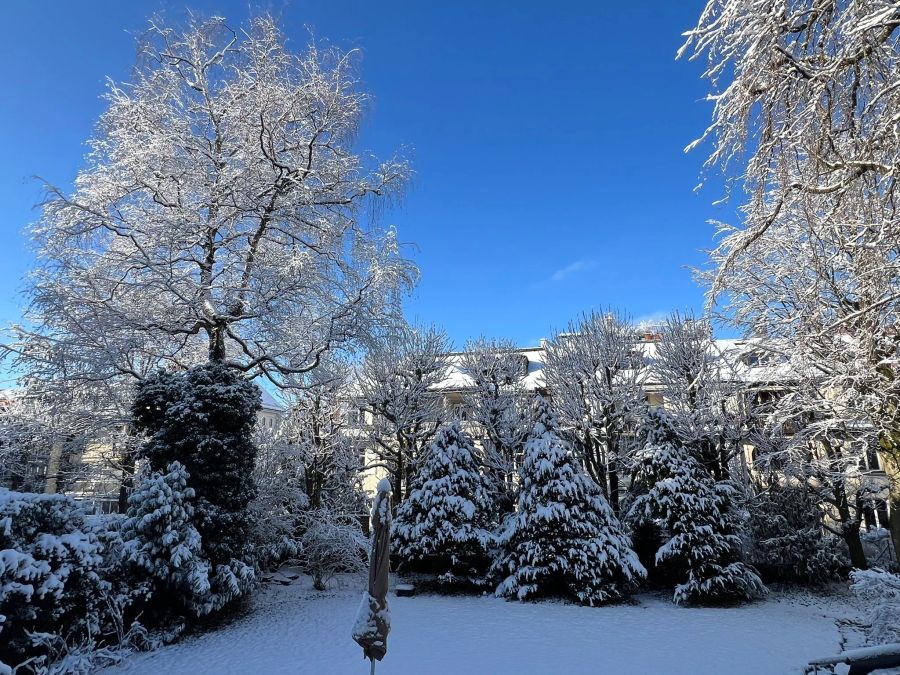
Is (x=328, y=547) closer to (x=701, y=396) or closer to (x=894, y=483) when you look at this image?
(x=894, y=483)

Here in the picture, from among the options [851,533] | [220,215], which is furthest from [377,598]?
[851,533]

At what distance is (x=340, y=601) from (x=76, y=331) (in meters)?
8.43

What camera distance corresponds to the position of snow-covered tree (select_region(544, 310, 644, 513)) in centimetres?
1681

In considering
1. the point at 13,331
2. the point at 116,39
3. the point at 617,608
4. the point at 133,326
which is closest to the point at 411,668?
the point at 617,608

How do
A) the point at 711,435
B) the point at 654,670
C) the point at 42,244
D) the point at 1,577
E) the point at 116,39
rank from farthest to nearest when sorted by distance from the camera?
the point at 711,435
the point at 116,39
the point at 42,244
the point at 654,670
the point at 1,577

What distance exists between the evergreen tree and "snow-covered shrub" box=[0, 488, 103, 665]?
2.20 m

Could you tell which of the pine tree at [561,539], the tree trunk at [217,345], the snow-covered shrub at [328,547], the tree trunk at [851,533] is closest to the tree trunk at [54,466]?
the tree trunk at [217,345]

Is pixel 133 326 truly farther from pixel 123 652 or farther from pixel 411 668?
pixel 411 668

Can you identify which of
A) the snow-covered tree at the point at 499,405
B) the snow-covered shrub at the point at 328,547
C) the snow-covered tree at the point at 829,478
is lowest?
the snow-covered shrub at the point at 328,547

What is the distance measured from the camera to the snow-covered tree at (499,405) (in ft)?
56.9

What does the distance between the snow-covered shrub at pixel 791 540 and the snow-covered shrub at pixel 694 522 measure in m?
1.03

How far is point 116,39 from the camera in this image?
1135cm

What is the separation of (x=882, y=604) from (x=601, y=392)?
9.90 m

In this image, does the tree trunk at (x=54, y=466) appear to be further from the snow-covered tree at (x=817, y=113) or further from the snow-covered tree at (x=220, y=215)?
the snow-covered tree at (x=817, y=113)
